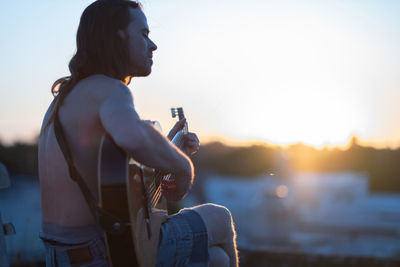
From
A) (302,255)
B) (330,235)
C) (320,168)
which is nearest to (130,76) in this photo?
(302,255)

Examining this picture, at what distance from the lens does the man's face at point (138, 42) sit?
2375mm

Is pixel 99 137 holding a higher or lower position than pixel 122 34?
lower

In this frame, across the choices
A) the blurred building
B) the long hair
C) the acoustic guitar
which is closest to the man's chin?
the long hair

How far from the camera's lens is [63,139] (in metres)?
2.10

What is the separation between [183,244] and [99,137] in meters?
0.73

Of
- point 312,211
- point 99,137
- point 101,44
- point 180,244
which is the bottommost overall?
point 312,211

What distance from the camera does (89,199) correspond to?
6.80ft

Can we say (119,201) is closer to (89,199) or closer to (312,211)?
(89,199)

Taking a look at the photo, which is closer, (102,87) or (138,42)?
(102,87)

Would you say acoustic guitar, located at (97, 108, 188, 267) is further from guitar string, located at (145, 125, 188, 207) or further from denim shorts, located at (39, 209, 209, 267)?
guitar string, located at (145, 125, 188, 207)

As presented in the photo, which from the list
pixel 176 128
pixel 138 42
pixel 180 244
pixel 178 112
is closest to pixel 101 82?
pixel 138 42

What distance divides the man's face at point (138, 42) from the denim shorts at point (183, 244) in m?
0.84

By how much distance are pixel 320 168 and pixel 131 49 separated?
106 ft

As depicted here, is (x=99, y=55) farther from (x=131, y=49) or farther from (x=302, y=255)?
(x=302, y=255)
